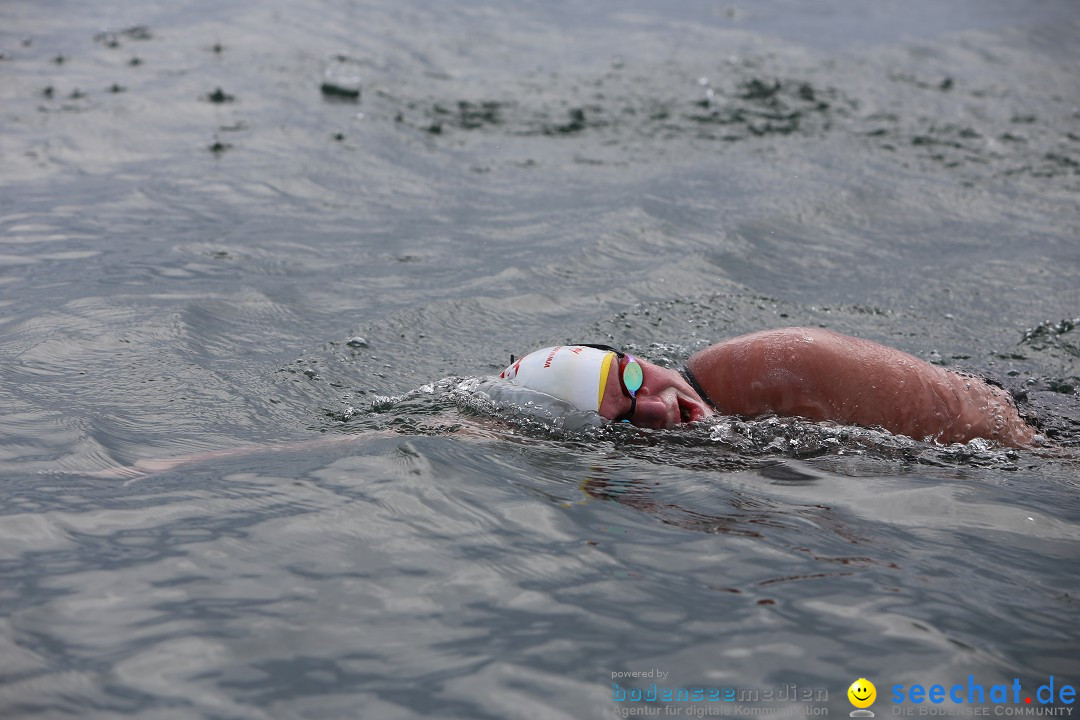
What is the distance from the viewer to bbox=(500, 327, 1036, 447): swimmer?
484cm

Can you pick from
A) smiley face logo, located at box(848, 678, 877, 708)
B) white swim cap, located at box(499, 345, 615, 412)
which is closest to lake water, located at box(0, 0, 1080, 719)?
smiley face logo, located at box(848, 678, 877, 708)

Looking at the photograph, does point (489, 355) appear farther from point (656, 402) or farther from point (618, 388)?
point (656, 402)

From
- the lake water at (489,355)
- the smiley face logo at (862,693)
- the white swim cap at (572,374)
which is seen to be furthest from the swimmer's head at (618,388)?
the smiley face logo at (862,693)

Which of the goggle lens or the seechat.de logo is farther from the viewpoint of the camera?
the goggle lens

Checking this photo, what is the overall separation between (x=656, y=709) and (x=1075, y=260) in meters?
6.61

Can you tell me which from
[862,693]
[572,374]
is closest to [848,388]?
[572,374]

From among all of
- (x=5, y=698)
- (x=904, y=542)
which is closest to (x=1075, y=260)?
(x=904, y=542)

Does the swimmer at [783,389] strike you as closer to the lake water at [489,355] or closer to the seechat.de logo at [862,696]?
the lake water at [489,355]

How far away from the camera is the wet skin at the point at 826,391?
15.8 ft

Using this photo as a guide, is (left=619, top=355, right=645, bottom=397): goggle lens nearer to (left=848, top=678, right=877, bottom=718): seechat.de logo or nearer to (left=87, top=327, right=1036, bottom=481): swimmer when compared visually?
(left=87, top=327, right=1036, bottom=481): swimmer

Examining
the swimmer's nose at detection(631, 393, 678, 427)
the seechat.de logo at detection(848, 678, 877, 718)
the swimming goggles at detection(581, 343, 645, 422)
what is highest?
the swimming goggles at detection(581, 343, 645, 422)

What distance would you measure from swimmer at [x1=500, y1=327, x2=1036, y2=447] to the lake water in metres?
0.12

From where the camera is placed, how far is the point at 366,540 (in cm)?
397

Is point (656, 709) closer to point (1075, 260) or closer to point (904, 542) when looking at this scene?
point (904, 542)
